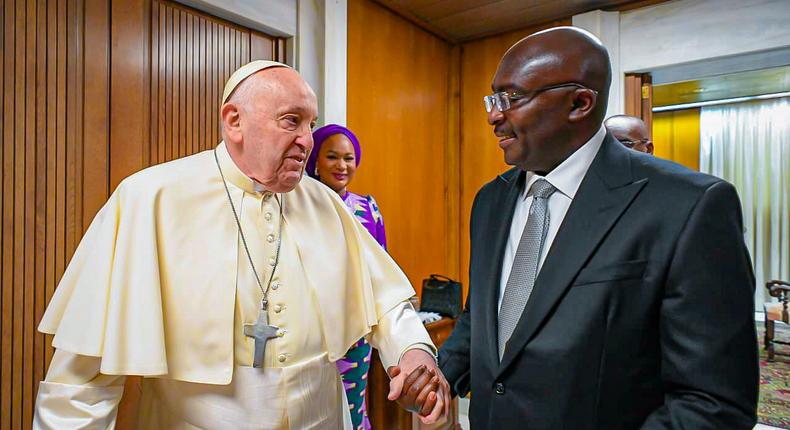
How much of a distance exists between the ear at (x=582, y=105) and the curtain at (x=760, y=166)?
8166mm

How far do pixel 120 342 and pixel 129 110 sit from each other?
1.43m

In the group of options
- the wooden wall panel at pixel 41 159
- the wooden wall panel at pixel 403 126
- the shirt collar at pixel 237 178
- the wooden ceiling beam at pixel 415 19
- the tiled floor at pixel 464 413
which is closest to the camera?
the shirt collar at pixel 237 178

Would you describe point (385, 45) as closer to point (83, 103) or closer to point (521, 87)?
point (83, 103)

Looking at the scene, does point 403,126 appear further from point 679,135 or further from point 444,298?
point 679,135

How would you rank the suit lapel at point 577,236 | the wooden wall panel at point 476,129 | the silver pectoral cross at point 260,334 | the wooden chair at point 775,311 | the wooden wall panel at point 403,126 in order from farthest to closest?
the wooden chair at point 775,311 → the wooden wall panel at point 476,129 → the wooden wall panel at point 403,126 → the silver pectoral cross at point 260,334 → the suit lapel at point 577,236

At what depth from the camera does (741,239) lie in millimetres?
1000

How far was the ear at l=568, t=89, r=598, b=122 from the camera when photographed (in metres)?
1.19

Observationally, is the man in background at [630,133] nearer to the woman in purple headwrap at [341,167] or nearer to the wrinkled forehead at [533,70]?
the woman in purple headwrap at [341,167]

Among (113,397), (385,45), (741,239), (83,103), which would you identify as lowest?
(113,397)

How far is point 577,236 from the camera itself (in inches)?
44.4

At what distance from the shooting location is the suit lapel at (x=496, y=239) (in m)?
1.24

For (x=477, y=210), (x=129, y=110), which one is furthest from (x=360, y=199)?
(x=477, y=210)

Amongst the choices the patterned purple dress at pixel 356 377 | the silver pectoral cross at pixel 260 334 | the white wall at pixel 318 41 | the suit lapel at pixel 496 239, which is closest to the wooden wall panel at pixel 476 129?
the white wall at pixel 318 41

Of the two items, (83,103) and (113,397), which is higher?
(83,103)
